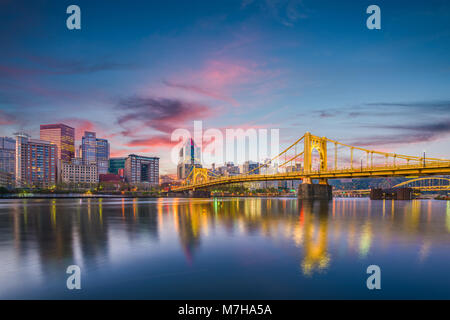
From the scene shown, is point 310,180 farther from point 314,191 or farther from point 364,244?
point 364,244

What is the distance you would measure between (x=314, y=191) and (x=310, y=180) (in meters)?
3.65

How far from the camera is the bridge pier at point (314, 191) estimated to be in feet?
262

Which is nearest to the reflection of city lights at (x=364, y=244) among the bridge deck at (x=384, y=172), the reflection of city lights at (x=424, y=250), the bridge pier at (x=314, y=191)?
the reflection of city lights at (x=424, y=250)

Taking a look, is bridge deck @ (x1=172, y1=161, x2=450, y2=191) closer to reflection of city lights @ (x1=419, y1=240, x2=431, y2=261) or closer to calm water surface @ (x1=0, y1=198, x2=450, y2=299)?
calm water surface @ (x1=0, y1=198, x2=450, y2=299)

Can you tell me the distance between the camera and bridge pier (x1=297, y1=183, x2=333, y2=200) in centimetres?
7981

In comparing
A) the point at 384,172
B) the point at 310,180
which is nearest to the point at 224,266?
the point at 384,172

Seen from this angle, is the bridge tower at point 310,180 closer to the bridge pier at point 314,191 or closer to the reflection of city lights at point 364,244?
the bridge pier at point 314,191

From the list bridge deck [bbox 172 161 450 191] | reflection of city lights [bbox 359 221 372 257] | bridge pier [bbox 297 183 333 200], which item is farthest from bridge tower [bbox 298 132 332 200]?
reflection of city lights [bbox 359 221 372 257]

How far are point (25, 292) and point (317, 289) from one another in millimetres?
8076

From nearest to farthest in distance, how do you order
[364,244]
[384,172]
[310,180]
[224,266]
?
[224,266], [364,244], [384,172], [310,180]

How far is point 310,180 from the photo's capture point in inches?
3246

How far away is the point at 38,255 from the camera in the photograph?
12047mm
